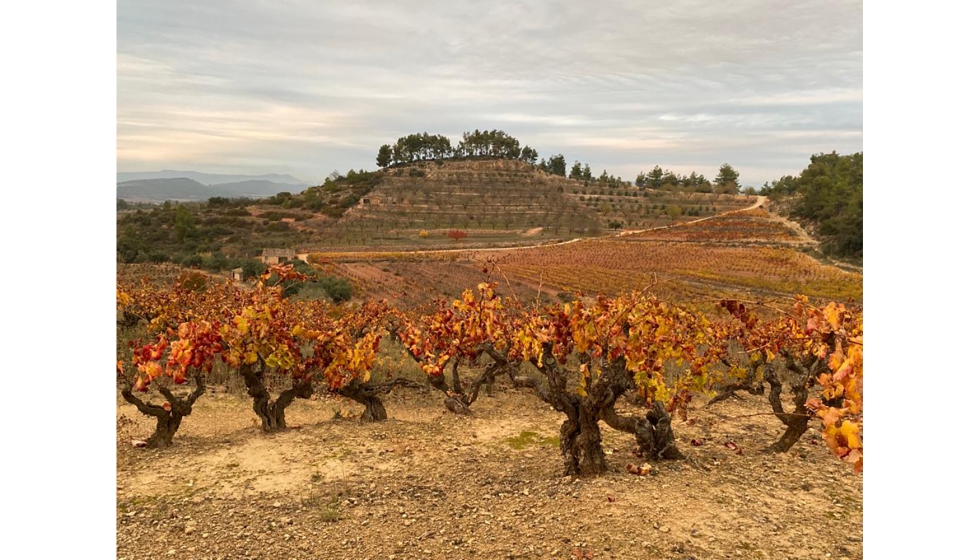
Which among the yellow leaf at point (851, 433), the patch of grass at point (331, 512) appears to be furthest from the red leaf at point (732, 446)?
the patch of grass at point (331, 512)

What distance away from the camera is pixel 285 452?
12.9 feet

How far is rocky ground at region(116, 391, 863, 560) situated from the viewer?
262 centimetres

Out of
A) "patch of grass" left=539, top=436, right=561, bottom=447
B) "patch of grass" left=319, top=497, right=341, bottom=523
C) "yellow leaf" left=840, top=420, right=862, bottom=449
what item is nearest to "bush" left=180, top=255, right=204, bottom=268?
"patch of grass" left=539, top=436, right=561, bottom=447

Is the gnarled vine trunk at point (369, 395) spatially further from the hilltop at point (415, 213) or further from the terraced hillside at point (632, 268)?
the hilltop at point (415, 213)

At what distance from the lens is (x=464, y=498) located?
316 cm

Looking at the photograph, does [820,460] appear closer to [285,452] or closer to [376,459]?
[376,459]

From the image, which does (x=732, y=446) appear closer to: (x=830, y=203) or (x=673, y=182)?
(x=830, y=203)

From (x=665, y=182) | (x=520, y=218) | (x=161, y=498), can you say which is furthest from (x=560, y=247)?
(x=665, y=182)

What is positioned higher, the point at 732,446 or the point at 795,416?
the point at 795,416

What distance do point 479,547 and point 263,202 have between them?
109ft

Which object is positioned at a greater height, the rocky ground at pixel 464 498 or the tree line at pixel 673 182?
the tree line at pixel 673 182

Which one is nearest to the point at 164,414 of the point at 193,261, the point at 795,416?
the point at 795,416

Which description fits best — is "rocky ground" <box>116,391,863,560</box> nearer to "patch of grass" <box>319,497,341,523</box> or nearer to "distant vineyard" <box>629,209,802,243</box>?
"patch of grass" <box>319,497,341,523</box>

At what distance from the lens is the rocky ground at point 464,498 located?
2623mm
